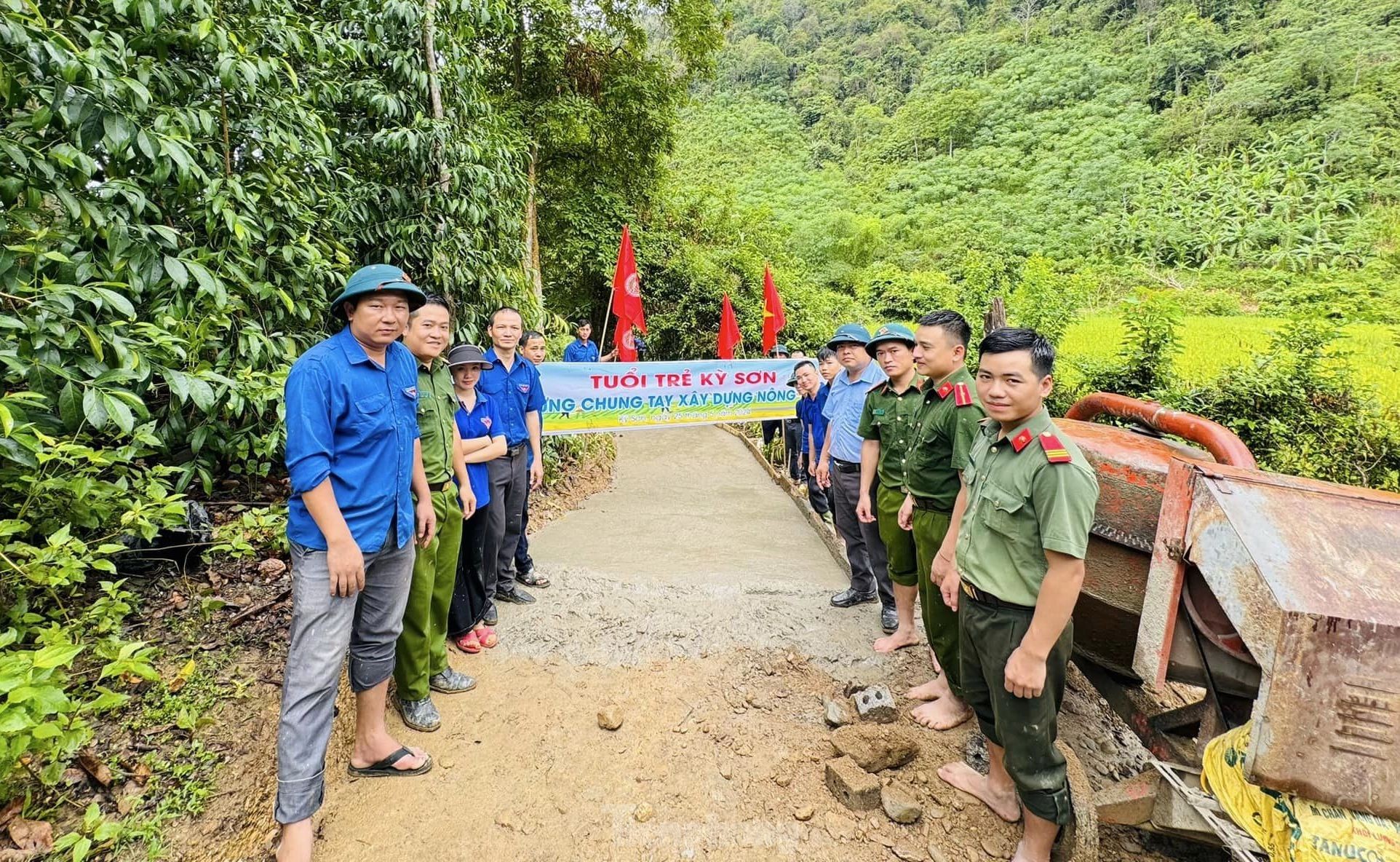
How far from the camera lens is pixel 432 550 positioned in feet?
8.13

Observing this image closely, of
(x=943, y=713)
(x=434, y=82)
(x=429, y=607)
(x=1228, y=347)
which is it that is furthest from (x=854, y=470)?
(x=1228, y=347)

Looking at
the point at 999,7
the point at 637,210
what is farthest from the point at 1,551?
the point at 999,7

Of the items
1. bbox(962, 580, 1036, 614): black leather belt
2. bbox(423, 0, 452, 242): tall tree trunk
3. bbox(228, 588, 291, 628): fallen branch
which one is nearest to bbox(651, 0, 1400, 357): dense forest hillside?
bbox(962, 580, 1036, 614): black leather belt

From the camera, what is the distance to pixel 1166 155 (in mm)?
29016

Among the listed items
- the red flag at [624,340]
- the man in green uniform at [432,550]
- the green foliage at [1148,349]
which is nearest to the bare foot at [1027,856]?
the man in green uniform at [432,550]

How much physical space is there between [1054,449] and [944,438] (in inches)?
35.2

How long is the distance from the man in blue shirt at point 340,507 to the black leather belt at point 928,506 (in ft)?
6.90

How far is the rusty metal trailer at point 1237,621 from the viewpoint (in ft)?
4.25

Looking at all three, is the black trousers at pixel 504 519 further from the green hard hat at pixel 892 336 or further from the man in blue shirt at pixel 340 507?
the green hard hat at pixel 892 336

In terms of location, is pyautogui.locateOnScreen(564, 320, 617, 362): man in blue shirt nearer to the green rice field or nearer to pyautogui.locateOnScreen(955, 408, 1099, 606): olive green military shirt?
the green rice field

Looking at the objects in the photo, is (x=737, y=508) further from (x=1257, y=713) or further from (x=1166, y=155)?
(x=1166, y=155)

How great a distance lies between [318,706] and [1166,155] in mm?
39172

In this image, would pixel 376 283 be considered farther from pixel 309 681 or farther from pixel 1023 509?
pixel 1023 509

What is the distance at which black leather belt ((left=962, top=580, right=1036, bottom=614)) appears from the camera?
1.77 meters
